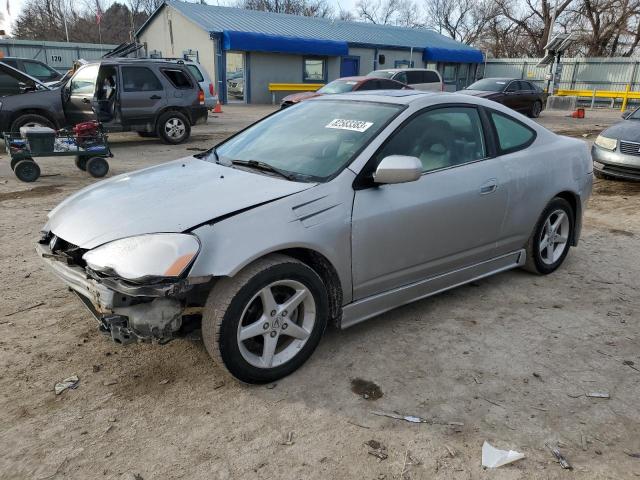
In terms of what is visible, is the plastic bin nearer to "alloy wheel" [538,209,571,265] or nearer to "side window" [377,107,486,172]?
"side window" [377,107,486,172]

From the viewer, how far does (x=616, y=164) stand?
8.41 metres

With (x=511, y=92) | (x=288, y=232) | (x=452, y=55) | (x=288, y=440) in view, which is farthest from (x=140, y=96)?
(x=452, y=55)

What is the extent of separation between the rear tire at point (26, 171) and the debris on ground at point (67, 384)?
6.14 metres

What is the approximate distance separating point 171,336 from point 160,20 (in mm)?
31813

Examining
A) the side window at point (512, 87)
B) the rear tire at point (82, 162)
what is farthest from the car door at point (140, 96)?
the side window at point (512, 87)

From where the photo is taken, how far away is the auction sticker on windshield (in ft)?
11.1

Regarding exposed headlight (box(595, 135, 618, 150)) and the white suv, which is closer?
exposed headlight (box(595, 135, 618, 150))

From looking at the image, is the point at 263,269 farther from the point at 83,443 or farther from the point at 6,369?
the point at 6,369

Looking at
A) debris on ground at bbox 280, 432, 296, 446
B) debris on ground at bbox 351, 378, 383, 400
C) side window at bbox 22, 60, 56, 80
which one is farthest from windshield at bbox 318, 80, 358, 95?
debris on ground at bbox 280, 432, 296, 446

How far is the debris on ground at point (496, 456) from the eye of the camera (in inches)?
92.9

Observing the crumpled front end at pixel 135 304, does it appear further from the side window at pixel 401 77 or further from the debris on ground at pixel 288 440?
the side window at pixel 401 77

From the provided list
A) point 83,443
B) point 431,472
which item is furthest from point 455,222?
point 83,443

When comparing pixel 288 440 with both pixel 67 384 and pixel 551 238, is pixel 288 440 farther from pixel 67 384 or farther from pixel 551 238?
pixel 551 238

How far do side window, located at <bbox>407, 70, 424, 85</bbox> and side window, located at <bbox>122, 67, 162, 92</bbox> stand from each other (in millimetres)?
10590
